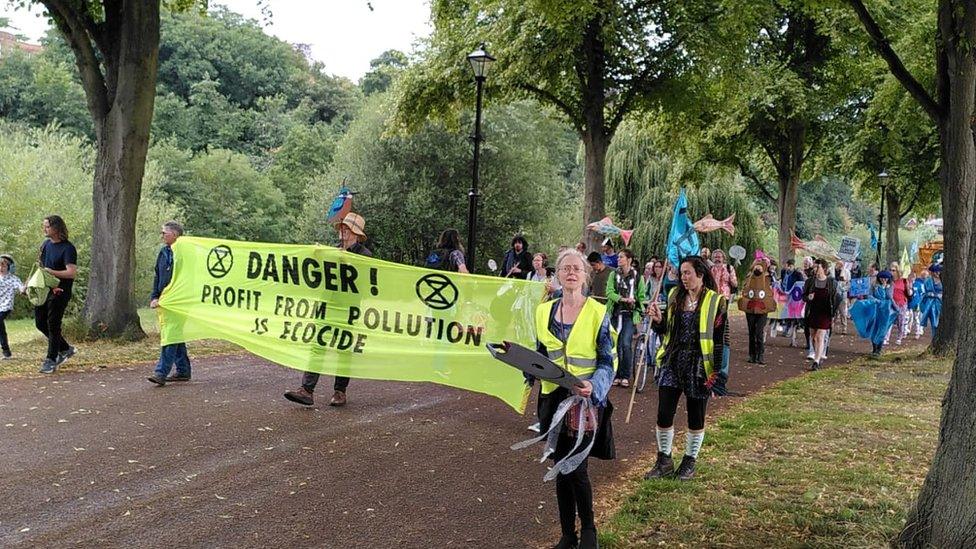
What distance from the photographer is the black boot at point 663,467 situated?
6238 mm

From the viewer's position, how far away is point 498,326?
8062 millimetres

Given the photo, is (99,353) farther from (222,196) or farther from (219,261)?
(222,196)

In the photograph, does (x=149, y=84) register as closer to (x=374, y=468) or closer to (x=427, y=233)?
(x=374, y=468)

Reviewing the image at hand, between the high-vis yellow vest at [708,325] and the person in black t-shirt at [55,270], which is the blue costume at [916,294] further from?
the person in black t-shirt at [55,270]

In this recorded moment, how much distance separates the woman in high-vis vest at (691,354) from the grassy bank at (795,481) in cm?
34

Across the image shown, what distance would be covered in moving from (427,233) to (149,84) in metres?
23.0

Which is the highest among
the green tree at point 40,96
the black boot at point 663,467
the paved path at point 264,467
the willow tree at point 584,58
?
the green tree at point 40,96

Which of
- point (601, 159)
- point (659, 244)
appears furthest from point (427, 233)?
point (601, 159)

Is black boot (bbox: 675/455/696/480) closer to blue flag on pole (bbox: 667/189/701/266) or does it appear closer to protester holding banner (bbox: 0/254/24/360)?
blue flag on pole (bbox: 667/189/701/266)

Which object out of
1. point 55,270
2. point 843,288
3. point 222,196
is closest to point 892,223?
point 843,288

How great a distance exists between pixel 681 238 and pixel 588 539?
4.77m

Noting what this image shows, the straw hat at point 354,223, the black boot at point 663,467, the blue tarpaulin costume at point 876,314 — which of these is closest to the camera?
the black boot at point 663,467

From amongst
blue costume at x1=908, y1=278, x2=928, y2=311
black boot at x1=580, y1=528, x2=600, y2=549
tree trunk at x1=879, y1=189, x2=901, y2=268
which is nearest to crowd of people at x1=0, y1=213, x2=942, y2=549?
black boot at x1=580, y1=528, x2=600, y2=549

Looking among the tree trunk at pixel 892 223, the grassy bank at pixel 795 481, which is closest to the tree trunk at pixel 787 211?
the tree trunk at pixel 892 223
